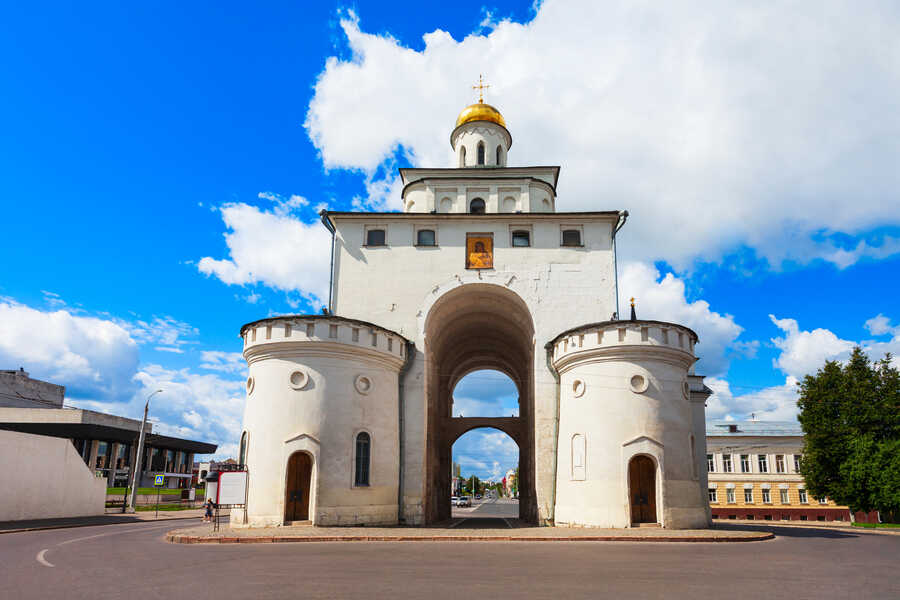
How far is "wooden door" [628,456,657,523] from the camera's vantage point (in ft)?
74.0

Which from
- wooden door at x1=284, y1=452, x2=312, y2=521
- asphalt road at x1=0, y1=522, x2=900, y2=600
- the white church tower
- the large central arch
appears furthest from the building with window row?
wooden door at x1=284, y1=452, x2=312, y2=521

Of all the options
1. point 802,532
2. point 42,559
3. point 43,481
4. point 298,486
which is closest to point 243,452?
point 298,486

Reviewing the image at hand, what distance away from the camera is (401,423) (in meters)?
25.5

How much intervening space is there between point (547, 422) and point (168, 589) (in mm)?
18239

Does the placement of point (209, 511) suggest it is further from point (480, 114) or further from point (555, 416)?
point (480, 114)

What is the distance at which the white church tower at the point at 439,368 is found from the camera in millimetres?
21969

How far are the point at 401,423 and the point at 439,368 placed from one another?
26.7ft

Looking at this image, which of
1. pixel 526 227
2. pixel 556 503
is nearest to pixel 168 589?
pixel 556 503

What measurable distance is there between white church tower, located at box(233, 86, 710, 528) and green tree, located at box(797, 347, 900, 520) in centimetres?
1000

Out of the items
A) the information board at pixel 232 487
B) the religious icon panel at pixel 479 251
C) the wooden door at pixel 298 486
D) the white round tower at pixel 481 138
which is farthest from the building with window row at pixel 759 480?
the information board at pixel 232 487

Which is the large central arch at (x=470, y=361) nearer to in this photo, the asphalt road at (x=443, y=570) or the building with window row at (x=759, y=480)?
the asphalt road at (x=443, y=570)

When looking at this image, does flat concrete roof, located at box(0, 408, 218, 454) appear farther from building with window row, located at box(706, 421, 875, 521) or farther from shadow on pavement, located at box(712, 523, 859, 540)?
building with window row, located at box(706, 421, 875, 521)

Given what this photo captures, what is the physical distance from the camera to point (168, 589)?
30.5ft

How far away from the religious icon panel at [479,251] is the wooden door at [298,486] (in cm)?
1137
